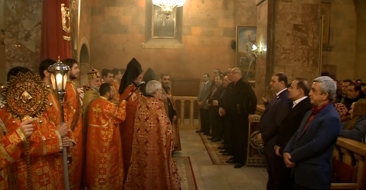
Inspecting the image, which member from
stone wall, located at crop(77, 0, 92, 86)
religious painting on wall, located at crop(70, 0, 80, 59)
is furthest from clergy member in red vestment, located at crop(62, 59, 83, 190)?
stone wall, located at crop(77, 0, 92, 86)

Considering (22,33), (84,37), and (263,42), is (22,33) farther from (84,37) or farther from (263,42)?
(84,37)

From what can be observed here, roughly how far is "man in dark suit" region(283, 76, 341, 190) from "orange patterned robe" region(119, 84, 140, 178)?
2.36 m

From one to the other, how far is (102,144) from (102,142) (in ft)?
0.09

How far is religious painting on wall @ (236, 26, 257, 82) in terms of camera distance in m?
12.8

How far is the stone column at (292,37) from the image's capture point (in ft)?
24.3

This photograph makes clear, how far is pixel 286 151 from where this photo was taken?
11.5ft

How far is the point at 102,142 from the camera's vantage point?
4.39m

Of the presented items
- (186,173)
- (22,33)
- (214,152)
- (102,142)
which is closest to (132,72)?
(102,142)

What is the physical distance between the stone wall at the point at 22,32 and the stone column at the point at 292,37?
479cm

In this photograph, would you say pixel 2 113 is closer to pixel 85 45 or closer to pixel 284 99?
pixel 284 99

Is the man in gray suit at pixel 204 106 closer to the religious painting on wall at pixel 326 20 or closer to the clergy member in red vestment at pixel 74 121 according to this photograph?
the clergy member in red vestment at pixel 74 121

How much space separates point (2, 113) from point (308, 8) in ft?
22.3

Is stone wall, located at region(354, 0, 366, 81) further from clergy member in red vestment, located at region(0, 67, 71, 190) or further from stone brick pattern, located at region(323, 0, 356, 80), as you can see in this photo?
clergy member in red vestment, located at region(0, 67, 71, 190)

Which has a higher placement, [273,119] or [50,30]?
[50,30]
